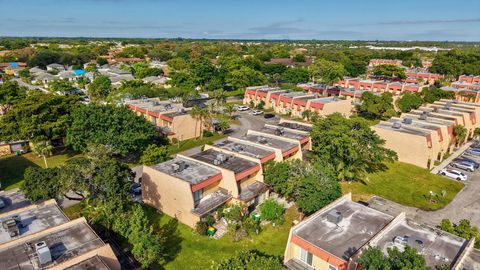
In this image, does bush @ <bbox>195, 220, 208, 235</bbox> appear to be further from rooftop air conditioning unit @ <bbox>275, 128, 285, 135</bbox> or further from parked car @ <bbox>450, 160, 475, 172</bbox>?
parked car @ <bbox>450, 160, 475, 172</bbox>

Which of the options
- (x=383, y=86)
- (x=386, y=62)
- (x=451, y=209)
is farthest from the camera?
(x=386, y=62)

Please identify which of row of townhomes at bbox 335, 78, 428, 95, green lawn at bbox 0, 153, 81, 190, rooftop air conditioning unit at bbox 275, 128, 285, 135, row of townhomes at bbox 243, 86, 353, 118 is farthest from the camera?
row of townhomes at bbox 335, 78, 428, 95

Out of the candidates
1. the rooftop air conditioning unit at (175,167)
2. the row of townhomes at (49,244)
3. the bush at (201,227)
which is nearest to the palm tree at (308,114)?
the rooftop air conditioning unit at (175,167)

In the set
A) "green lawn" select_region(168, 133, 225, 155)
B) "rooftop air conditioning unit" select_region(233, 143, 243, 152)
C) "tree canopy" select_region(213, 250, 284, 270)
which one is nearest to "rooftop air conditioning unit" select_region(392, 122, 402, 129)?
"rooftop air conditioning unit" select_region(233, 143, 243, 152)

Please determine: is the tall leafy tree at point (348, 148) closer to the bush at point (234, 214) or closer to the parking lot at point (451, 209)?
the parking lot at point (451, 209)

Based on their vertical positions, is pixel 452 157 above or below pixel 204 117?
below

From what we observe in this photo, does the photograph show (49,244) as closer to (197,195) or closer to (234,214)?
(197,195)

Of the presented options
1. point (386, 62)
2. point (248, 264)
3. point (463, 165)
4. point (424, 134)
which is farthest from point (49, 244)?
point (386, 62)
